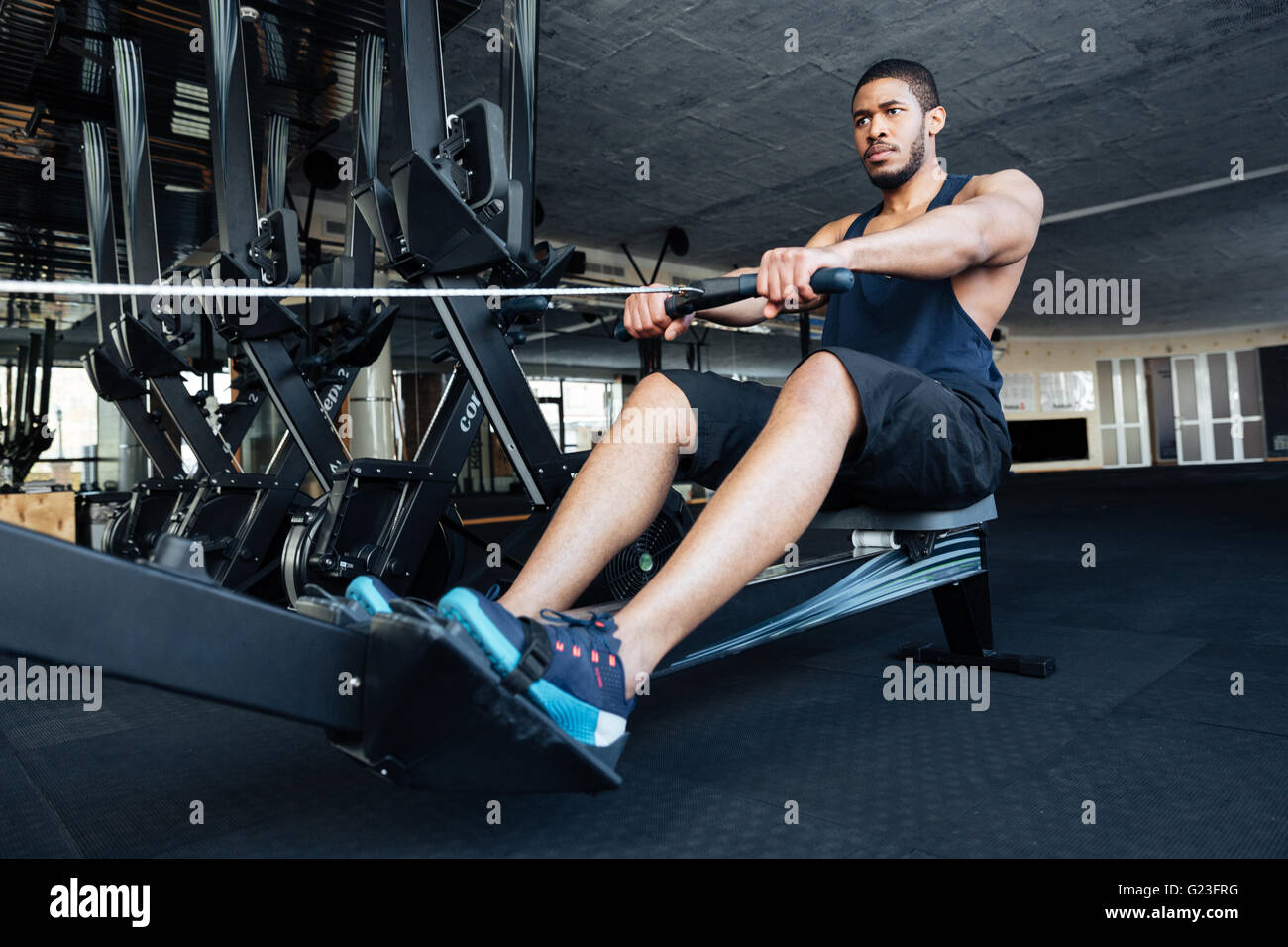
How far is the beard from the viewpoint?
1.70m

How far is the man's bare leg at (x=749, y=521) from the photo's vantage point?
1018 millimetres

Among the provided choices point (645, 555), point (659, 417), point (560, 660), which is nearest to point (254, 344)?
point (645, 555)

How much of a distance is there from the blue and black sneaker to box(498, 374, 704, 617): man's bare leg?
6.5 inches

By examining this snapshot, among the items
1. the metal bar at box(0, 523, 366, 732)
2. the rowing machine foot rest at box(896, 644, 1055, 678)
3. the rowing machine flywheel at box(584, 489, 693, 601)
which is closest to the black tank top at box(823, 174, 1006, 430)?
the rowing machine foot rest at box(896, 644, 1055, 678)

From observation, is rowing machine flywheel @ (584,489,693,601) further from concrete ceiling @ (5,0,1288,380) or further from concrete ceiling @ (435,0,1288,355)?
concrete ceiling @ (435,0,1288,355)

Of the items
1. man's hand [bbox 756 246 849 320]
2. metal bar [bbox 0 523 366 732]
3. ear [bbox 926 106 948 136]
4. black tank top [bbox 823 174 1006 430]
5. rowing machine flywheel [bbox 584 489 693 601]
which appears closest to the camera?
metal bar [bbox 0 523 366 732]

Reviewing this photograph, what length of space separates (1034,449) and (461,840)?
1847 centimetres

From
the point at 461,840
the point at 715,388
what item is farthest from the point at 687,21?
the point at 461,840

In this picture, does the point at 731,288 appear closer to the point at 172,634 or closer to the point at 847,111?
the point at 172,634

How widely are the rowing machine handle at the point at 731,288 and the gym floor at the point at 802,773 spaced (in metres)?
0.65

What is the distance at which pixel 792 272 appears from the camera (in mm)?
1129

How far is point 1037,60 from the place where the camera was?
202 inches

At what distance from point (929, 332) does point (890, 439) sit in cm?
40
